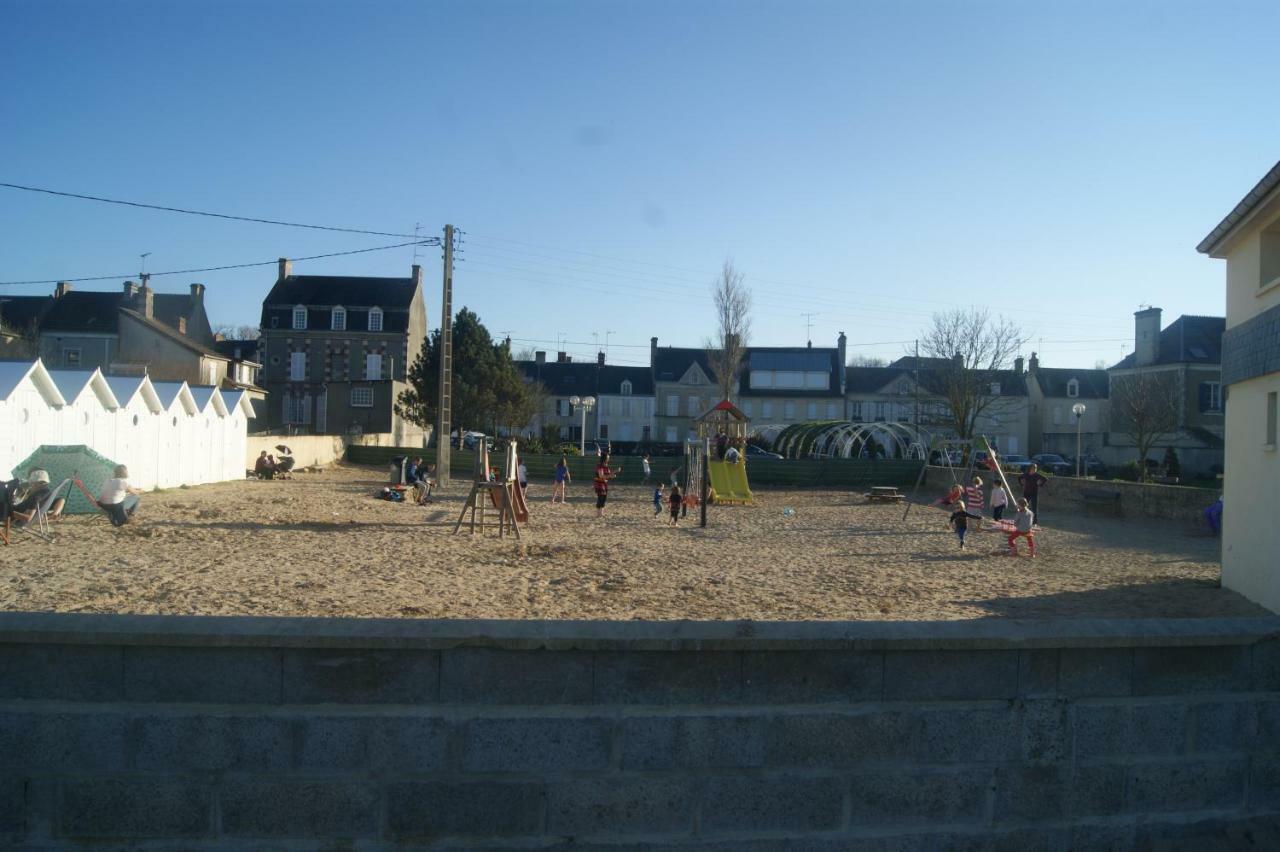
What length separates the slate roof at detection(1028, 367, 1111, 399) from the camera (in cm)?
6544

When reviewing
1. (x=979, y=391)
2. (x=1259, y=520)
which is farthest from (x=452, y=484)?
(x=1259, y=520)

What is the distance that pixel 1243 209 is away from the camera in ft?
34.7

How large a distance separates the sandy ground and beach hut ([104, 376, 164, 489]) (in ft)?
9.77

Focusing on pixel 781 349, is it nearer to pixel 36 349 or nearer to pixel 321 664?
pixel 36 349

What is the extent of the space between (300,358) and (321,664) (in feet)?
200

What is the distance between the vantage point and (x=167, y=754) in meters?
3.44

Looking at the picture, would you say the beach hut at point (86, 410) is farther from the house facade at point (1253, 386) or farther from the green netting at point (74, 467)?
the house facade at point (1253, 386)

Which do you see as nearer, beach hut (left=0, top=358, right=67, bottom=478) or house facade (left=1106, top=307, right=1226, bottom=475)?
beach hut (left=0, top=358, right=67, bottom=478)

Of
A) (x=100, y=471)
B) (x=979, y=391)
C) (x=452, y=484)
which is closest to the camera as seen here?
(x=100, y=471)

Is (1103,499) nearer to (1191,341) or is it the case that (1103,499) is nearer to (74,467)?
(74,467)

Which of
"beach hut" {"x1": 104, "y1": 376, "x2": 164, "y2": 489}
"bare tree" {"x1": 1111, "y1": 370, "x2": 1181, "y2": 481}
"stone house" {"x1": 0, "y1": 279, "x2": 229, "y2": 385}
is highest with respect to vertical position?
"stone house" {"x1": 0, "y1": 279, "x2": 229, "y2": 385}

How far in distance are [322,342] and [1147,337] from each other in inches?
1918

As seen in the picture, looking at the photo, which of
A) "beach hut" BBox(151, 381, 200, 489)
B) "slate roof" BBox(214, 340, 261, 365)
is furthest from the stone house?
"beach hut" BBox(151, 381, 200, 489)

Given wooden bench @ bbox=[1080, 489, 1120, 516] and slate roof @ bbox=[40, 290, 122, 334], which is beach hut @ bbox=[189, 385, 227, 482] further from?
wooden bench @ bbox=[1080, 489, 1120, 516]
